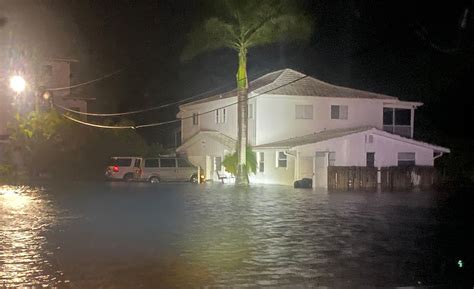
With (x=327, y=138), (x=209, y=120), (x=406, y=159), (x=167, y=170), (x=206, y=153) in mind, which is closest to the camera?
(x=327, y=138)

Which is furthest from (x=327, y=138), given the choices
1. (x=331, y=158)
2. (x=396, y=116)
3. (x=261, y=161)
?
(x=396, y=116)

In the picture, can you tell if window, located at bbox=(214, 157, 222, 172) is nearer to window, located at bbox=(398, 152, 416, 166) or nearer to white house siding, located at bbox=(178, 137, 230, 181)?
white house siding, located at bbox=(178, 137, 230, 181)

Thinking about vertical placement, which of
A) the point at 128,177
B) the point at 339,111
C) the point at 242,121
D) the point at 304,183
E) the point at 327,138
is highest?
the point at 339,111

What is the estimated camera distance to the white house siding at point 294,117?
40.5m

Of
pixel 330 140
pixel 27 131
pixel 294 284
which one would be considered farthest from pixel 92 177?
pixel 294 284

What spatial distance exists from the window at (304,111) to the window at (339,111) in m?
1.66

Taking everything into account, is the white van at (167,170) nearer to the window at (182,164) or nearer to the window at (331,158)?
the window at (182,164)

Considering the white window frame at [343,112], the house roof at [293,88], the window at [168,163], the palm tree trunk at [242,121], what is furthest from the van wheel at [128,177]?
the white window frame at [343,112]

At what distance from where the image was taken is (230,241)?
14742 mm

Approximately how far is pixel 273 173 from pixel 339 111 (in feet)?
20.9

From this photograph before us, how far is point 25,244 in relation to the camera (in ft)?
46.2

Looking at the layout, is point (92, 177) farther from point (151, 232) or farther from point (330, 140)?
point (151, 232)

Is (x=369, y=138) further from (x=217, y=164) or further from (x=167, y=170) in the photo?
(x=167, y=170)

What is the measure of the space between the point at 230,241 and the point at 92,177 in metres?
34.0
